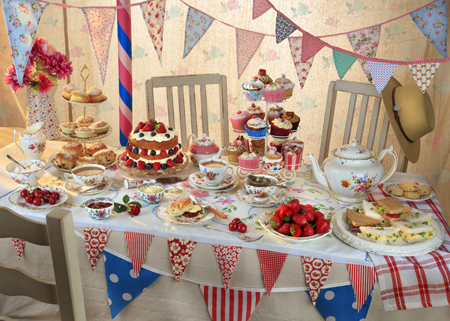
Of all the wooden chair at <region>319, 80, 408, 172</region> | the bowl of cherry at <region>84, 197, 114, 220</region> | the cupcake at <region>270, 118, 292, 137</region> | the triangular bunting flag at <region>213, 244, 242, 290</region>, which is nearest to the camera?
the triangular bunting flag at <region>213, 244, 242, 290</region>

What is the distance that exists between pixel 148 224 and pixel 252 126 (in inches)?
23.7

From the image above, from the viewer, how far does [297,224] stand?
1.16 meters

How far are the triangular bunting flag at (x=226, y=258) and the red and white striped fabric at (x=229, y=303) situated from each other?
42mm

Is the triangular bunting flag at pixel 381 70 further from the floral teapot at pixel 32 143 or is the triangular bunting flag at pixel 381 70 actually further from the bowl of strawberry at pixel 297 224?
the floral teapot at pixel 32 143

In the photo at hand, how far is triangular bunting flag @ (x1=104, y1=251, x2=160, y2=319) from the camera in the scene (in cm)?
125

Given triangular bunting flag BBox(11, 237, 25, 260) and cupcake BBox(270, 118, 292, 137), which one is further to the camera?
cupcake BBox(270, 118, 292, 137)

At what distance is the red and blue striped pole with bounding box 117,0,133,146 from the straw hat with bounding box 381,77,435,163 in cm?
140

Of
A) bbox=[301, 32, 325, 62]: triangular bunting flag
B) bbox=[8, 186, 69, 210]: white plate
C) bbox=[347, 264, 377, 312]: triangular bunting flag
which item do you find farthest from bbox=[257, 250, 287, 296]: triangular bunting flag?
bbox=[301, 32, 325, 62]: triangular bunting flag

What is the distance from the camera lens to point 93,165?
1540 mm

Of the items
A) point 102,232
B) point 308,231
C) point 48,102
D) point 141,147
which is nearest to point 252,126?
point 141,147

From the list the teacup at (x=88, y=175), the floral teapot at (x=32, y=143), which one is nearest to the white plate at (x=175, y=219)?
the teacup at (x=88, y=175)

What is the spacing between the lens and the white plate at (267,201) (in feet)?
4.49

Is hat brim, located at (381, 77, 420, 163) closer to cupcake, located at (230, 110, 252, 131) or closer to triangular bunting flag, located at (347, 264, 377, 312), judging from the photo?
cupcake, located at (230, 110, 252, 131)

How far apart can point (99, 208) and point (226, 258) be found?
0.44 meters
